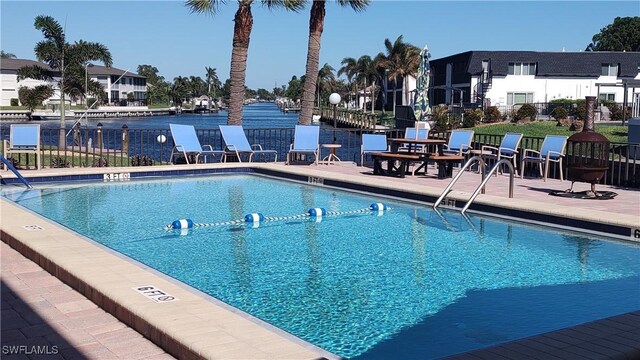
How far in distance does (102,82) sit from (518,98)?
2856 inches

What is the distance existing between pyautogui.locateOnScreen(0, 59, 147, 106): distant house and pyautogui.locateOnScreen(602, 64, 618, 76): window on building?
52.5 metres

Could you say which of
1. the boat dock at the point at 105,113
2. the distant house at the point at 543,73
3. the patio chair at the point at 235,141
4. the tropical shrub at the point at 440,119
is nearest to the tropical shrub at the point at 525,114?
the tropical shrub at the point at 440,119

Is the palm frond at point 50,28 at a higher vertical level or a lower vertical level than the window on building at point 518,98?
higher

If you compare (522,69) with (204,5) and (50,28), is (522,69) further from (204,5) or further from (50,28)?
(204,5)

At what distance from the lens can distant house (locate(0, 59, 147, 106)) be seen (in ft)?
303

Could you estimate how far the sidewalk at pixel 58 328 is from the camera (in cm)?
365

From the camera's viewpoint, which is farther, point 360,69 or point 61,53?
point 360,69

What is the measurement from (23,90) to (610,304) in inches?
3412

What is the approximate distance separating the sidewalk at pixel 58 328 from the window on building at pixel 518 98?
5194cm

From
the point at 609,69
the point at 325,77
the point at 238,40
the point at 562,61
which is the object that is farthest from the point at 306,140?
the point at 325,77

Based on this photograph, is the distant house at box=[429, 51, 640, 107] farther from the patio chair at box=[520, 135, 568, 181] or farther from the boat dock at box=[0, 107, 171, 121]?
the boat dock at box=[0, 107, 171, 121]

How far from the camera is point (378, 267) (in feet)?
21.6

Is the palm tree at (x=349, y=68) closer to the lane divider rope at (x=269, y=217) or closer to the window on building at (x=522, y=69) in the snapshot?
the window on building at (x=522, y=69)

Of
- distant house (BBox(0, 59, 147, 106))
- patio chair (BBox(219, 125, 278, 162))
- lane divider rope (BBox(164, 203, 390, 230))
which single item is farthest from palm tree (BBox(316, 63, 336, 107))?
lane divider rope (BBox(164, 203, 390, 230))
